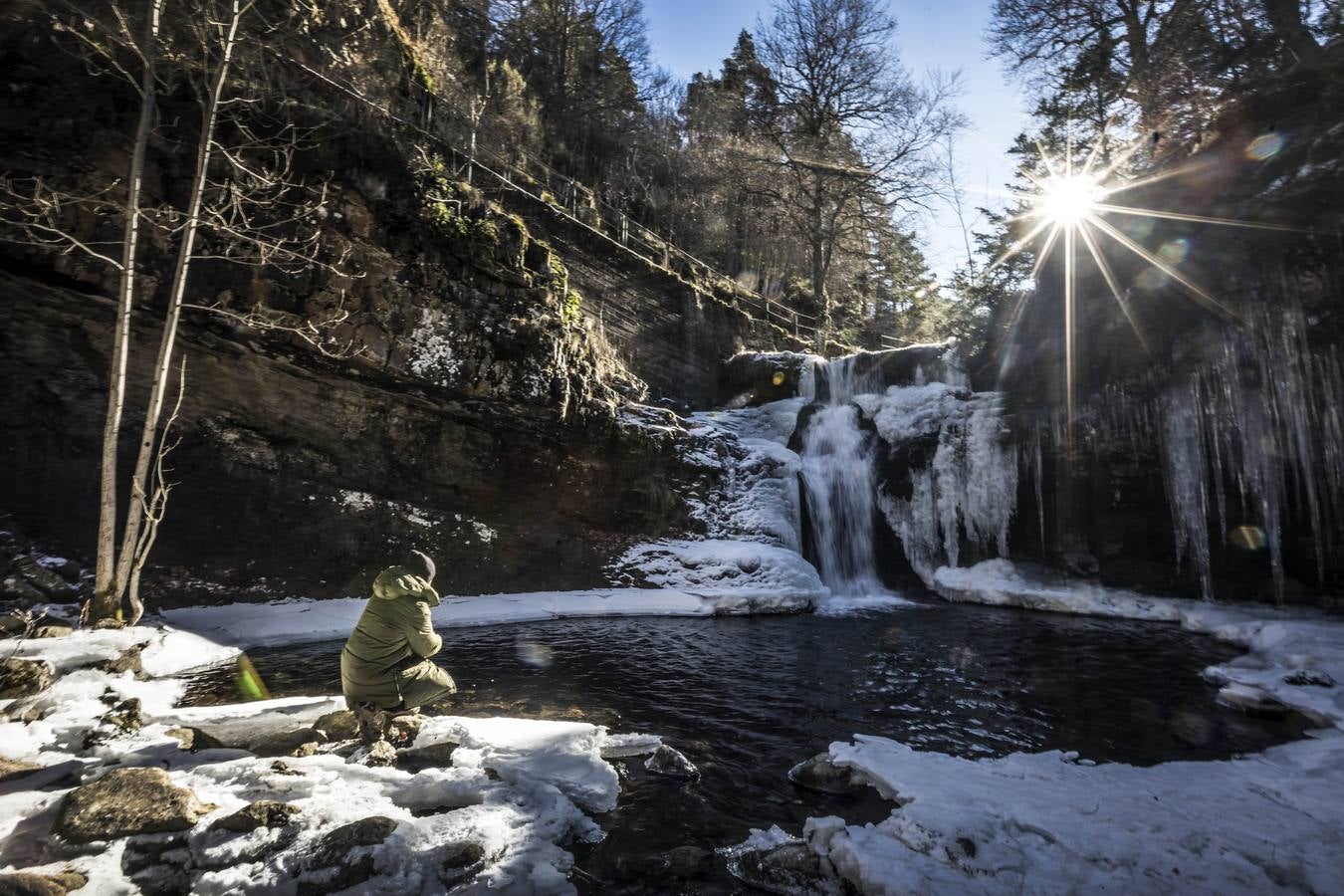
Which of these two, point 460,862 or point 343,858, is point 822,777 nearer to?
point 460,862

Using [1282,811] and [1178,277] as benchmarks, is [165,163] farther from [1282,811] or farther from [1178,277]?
[1178,277]

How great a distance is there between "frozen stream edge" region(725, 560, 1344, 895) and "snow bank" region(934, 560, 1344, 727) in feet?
2.41

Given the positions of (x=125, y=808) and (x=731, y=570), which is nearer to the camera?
(x=125, y=808)

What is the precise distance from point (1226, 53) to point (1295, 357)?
26.2 ft

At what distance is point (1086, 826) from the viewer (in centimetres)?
354

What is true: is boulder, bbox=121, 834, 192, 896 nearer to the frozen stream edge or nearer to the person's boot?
the person's boot

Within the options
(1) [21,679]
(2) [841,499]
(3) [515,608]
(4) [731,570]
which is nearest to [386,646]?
(1) [21,679]

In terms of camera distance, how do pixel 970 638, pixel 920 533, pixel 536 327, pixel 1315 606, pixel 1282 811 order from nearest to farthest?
1. pixel 1282 811
2. pixel 970 638
3. pixel 1315 606
4. pixel 536 327
5. pixel 920 533

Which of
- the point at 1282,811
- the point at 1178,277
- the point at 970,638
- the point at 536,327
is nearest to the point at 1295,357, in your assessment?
the point at 1178,277

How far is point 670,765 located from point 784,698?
2.45 meters

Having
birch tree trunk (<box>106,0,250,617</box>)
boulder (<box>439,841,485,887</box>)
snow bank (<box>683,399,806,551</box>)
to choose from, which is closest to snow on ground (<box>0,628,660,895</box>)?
boulder (<box>439,841,485,887</box>)

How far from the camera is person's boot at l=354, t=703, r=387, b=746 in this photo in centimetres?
450

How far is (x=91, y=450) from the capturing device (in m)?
9.19

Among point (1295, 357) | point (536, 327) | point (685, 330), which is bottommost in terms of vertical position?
point (1295, 357)
